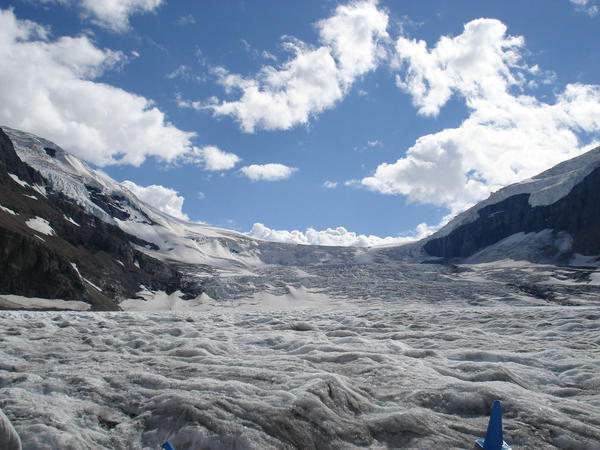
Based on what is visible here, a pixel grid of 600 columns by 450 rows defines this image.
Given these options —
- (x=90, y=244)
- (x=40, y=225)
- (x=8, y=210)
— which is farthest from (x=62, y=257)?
(x=90, y=244)

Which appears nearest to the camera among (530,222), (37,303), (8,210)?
(37,303)

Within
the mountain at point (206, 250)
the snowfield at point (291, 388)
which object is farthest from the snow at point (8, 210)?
the snowfield at point (291, 388)

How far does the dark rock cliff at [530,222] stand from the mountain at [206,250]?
37cm

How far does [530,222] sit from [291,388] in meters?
151

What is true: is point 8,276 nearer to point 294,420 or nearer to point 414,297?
point 294,420

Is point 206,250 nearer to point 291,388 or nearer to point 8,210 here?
point 8,210

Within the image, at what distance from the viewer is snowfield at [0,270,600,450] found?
6.33 m

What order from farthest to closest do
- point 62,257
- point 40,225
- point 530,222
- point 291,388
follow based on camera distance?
1. point 530,222
2. point 40,225
3. point 62,257
4. point 291,388

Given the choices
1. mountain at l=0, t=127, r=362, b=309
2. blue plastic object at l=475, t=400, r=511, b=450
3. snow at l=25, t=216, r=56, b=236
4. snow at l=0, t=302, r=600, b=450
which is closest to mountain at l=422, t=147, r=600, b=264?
mountain at l=0, t=127, r=362, b=309

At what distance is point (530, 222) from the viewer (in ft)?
→ 458

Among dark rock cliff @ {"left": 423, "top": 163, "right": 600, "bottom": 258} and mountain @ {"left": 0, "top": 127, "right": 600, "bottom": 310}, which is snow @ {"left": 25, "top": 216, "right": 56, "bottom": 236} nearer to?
mountain @ {"left": 0, "top": 127, "right": 600, "bottom": 310}

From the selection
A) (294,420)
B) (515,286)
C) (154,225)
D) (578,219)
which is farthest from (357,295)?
(154,225)

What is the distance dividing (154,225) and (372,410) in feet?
581

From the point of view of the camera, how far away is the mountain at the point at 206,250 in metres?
52.5
